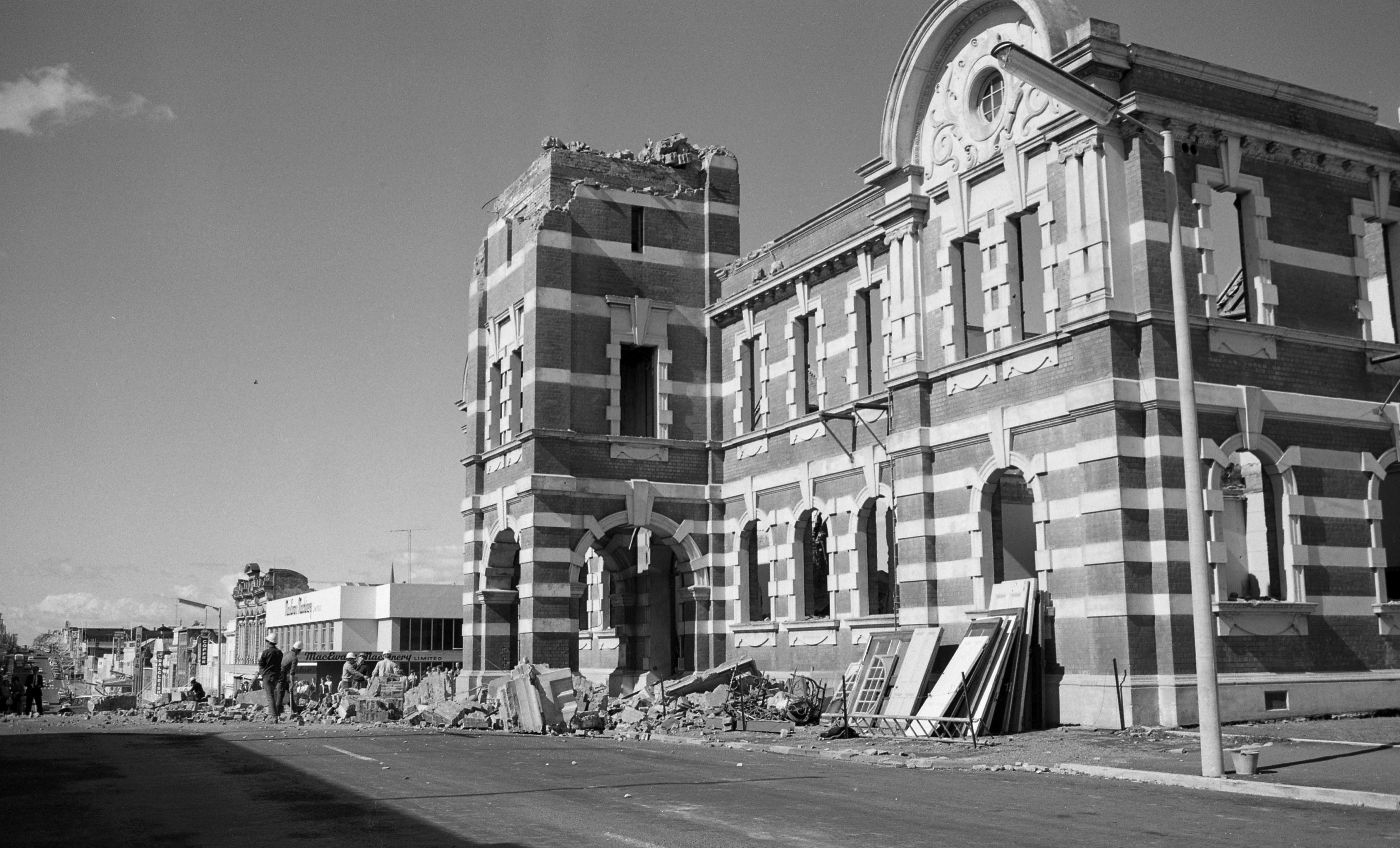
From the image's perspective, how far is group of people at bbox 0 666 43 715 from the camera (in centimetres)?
4259

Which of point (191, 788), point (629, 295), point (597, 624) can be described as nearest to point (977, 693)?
point (191, 788)

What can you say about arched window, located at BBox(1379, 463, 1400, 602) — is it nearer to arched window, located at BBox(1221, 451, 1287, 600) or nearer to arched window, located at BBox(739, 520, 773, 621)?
arched window, located at BBox(1221, 451, 1287, 600)

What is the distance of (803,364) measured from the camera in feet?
99.2

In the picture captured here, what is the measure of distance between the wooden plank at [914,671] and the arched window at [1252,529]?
16.1 ft

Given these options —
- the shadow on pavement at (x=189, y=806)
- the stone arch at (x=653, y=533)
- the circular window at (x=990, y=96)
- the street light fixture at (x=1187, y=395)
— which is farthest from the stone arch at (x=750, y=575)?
the street light fixture at (x=1187, y=395)

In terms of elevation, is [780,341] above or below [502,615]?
above

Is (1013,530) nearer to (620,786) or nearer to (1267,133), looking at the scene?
(1267,133)

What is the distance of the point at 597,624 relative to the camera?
3756 cm

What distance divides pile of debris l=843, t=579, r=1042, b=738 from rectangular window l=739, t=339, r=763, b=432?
1033 centimetres

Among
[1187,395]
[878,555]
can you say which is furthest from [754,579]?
[1187,395]

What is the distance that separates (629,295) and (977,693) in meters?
15.7

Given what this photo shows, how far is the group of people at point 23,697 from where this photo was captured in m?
42.6

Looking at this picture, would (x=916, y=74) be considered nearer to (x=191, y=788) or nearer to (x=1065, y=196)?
(x=1065, y=196)

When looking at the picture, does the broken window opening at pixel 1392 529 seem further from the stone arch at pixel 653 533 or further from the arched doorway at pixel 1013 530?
the stone arch at pixel 653 533
